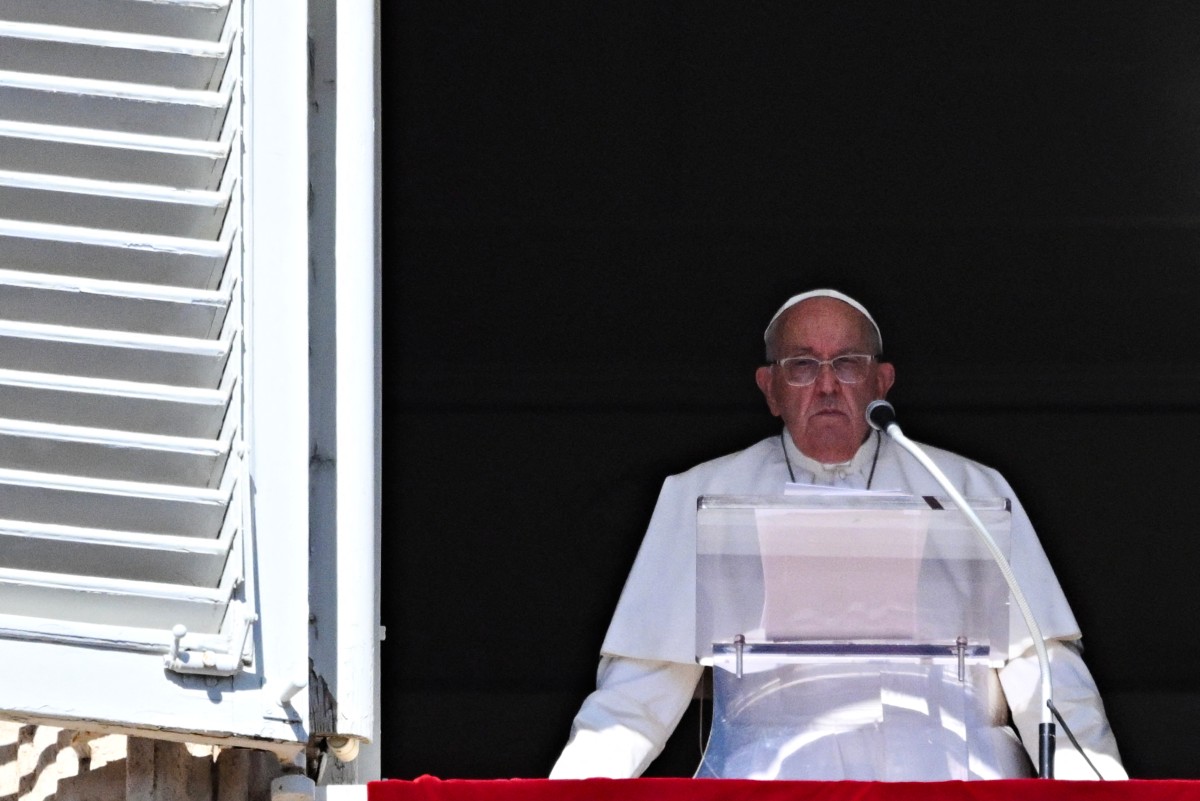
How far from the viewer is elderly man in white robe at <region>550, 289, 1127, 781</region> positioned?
406cm

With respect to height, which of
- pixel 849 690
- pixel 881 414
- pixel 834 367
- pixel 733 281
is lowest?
pixel 849 690

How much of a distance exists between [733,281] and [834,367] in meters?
1.31

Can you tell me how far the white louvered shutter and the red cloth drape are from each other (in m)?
0.30

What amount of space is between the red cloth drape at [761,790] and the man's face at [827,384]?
5.93 ft

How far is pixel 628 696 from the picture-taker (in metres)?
4.60

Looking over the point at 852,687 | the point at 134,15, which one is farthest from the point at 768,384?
the point at 134,15

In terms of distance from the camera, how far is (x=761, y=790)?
3.51 metres

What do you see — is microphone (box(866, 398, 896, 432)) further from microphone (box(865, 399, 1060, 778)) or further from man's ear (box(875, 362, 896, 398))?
man's ear (box(875, 362, 896, 398))

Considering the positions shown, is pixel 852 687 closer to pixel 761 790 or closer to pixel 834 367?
pixel 761 790

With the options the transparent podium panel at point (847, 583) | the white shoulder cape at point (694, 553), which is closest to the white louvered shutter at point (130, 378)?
the transparent podium panel at point (847, 583)

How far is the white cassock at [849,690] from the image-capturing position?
4.04m

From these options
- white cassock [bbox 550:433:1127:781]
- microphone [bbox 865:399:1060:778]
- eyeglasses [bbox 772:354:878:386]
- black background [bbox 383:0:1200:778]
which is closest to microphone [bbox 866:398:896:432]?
microphone [bbox 865:399:1060:778]

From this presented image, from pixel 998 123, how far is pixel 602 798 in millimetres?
3511

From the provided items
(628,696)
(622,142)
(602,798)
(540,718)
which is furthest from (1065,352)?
(602,798)
